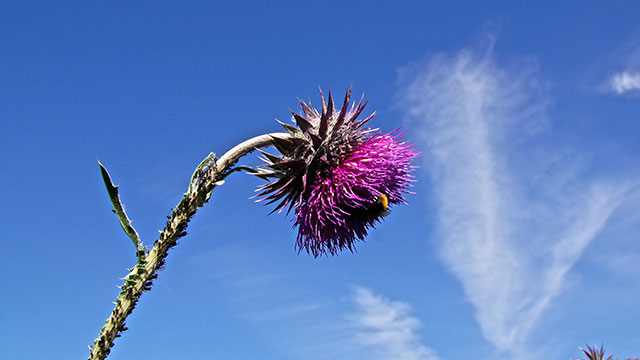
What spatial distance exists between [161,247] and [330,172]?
226cm

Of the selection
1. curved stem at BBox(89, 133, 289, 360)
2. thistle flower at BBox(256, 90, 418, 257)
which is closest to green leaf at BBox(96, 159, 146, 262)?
curved stem at BBox(89, 133, 289, 360)

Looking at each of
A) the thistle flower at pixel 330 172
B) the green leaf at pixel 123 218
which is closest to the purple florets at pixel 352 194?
the thistle flower at pixel 330 172

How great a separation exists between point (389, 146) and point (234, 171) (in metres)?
2.02

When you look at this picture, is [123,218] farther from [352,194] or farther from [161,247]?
[352,194]

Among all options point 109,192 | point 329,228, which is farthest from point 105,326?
point 329,228

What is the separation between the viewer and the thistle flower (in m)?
6.51

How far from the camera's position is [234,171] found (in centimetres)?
590

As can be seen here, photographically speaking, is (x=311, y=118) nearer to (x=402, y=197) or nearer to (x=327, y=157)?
(x=327, y=157)

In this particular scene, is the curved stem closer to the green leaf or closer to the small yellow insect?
the green leaf

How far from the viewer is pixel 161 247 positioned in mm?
5250

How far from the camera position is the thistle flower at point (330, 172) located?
6512 mm

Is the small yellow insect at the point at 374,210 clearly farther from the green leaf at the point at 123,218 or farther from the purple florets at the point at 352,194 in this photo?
the green leaf at the point at 123,218

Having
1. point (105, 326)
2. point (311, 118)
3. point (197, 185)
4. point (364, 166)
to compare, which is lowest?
point (105, 326)

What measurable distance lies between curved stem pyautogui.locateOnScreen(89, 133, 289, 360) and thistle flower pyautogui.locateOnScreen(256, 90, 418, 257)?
0.65 metres
